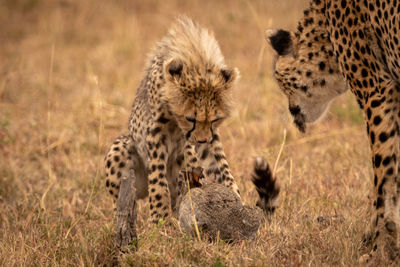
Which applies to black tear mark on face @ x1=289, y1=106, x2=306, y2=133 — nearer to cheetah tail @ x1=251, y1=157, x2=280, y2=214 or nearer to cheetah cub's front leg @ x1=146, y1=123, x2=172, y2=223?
cheetah tail @ x1=251, y1=157, x2=280, y2=214

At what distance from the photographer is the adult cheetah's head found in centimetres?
392

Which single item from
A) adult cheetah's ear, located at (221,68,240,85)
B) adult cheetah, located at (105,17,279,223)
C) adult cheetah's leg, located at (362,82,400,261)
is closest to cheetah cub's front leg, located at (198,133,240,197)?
adult cheetah, located at (105,17,279,223)

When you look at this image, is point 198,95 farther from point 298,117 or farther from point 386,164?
point 386,164

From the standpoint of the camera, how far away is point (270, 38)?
4172 millimetres

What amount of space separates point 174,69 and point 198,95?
0.80ft

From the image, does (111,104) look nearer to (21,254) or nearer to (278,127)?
(278,127)

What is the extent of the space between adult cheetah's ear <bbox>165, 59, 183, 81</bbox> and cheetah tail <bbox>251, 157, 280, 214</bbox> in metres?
0.82

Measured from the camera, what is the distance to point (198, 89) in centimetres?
393

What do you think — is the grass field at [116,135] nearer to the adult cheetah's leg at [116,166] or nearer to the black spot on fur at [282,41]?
the adult cheetah's leg at [116,166]

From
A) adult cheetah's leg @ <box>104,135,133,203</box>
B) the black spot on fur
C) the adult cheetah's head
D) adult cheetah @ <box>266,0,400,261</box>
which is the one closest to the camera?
adult cheetah @ <box>266,0,400,261</box>

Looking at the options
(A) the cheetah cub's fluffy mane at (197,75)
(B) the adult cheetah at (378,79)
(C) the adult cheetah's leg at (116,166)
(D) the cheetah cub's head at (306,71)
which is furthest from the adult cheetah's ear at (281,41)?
(C) the adult cheetah's leg at (116,166)

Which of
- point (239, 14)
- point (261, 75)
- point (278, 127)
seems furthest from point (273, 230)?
point (239, 14)

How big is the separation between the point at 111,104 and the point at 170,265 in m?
4.58

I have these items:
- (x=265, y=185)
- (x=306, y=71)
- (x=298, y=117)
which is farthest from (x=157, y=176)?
(x=306, y=71)
